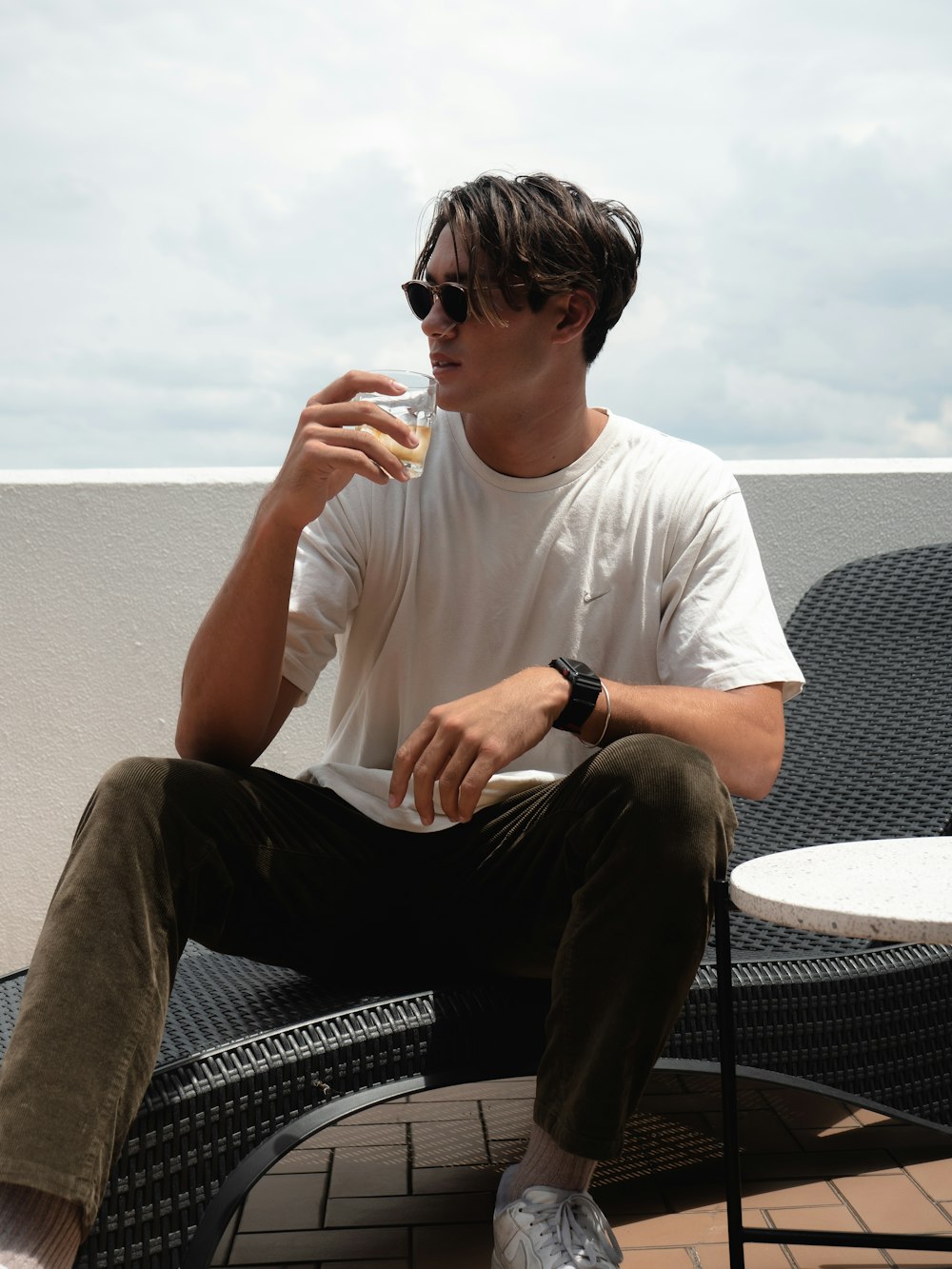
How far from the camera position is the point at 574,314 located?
6.85 ft

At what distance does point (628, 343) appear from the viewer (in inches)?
88.5

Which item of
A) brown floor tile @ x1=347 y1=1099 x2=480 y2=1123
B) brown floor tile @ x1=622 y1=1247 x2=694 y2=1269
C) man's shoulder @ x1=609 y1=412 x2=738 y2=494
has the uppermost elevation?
man's shoulder @ x1=609 y1=412 x2=738 y2=494

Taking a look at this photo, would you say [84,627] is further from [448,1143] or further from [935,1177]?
[935,1177]

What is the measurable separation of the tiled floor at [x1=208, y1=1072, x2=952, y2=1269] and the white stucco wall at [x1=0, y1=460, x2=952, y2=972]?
0.98 m

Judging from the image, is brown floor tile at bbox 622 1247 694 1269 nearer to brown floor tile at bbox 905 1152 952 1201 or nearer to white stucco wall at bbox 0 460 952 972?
brown floor tile at bbox 905 1152 952 1201

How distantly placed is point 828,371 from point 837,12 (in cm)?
104

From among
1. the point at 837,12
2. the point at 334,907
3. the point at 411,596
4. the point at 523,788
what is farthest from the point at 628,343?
the point at 837,12

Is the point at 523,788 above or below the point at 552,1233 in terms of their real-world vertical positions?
above

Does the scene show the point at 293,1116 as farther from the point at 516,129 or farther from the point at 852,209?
the point at 852,209

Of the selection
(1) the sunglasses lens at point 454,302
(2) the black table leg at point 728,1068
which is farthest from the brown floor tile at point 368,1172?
(1) the sunglasses lens at point 454,302

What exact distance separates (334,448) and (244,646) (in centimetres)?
32

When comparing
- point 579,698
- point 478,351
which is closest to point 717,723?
point 579,698

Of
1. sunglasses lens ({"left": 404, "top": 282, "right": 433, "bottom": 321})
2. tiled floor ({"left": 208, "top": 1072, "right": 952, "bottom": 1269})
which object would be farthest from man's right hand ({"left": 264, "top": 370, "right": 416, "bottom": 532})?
tiled floor ({"left": 208, "top": 1072, "right": 952, "bottom": 1269})

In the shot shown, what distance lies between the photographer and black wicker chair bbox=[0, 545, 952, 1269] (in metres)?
1.46
